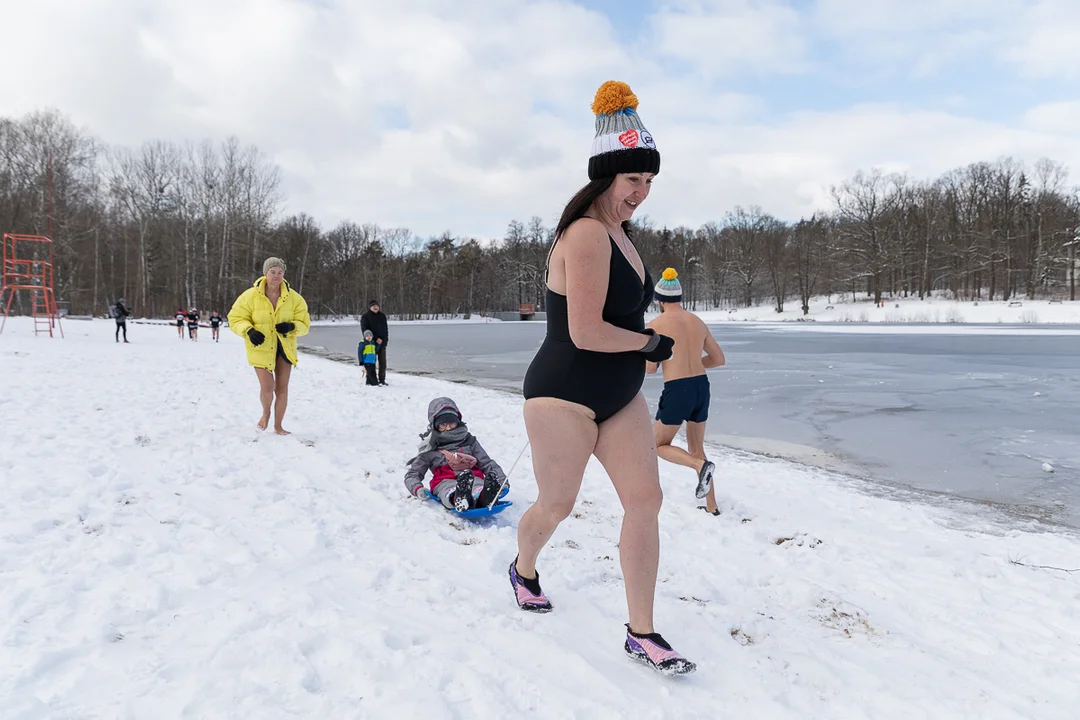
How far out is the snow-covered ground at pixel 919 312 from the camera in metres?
41.5

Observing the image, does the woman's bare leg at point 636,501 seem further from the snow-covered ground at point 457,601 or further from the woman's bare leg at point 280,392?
the woman's bare leg at point 280,392

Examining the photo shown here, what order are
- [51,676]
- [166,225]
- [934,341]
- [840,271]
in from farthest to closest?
[840,271], [166,225], [934,341], [51,676]

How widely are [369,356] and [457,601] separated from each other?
30.7 feet

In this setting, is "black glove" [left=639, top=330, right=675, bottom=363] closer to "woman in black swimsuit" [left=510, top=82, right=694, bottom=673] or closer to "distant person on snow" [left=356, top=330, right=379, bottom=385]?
"woman in black swimsuit" [left=510, top=82, right=694, bottom=673]

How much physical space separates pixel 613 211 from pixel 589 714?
1.78 meters

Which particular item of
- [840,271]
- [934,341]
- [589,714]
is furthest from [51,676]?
[840,271]

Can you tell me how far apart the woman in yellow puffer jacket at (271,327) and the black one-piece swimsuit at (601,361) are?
4.65 meters

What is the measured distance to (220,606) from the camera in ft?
8.74

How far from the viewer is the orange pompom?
2.36 meters

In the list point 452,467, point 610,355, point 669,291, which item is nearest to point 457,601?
point 610,355

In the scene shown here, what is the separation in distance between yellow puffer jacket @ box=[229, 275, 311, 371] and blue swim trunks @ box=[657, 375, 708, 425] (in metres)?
3.76

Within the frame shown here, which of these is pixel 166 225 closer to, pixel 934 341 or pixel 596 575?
pixel 934 341

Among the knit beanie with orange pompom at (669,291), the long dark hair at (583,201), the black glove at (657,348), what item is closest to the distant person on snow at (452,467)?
the knit beanie with orange pompom at (669,291)

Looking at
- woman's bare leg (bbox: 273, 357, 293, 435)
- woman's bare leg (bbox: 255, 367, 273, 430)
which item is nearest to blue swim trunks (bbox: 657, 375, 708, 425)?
woman's bare leg (bbox: 273, 357, 293, 435)
